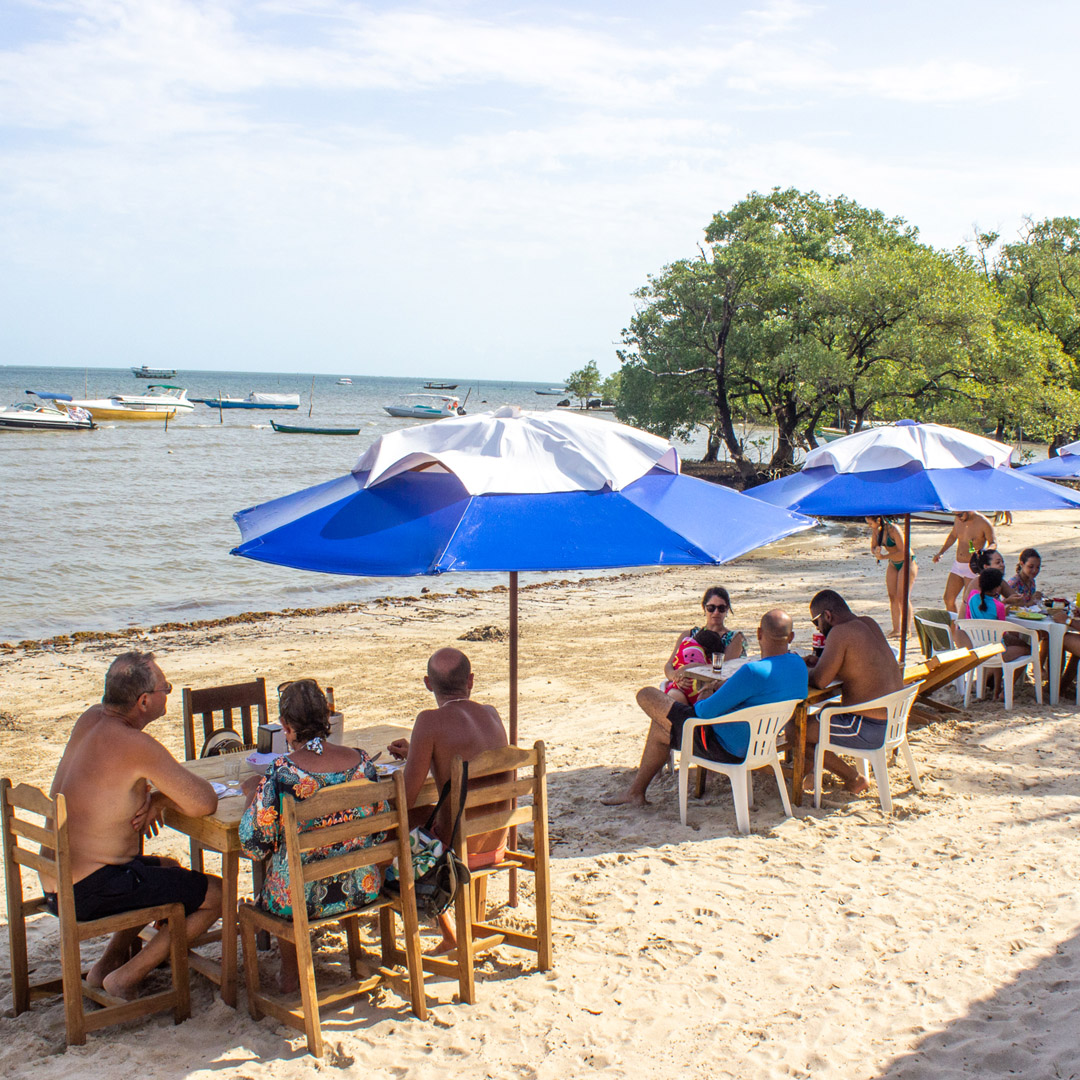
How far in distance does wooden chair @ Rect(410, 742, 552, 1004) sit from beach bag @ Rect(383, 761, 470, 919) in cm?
4

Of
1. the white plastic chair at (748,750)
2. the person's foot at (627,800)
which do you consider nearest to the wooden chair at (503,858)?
the white plastic chair at (748,750)

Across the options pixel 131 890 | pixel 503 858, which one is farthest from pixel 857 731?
pixel 131 890

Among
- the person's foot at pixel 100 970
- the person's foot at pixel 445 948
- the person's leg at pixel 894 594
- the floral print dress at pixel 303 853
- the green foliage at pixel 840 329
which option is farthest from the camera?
the green foliage at pixel 840 329

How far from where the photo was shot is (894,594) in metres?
11.1

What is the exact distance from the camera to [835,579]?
1712cm

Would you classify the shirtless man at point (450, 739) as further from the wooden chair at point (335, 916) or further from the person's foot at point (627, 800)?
the person's foot at point (627, 800)

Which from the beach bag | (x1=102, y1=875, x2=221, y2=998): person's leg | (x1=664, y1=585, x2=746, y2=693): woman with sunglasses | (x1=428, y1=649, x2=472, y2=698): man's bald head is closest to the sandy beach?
(x1=102, y1=875, x2=221, y2=998): person's leg

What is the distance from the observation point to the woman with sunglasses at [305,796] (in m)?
3.62

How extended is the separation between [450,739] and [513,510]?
1007mm

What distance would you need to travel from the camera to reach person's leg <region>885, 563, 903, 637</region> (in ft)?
36.2

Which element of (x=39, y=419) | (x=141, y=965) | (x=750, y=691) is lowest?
(x=141, y=965)

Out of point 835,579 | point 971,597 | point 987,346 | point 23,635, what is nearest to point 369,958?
point 971,597

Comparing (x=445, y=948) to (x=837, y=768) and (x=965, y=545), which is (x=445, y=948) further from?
(x=965, y=545)

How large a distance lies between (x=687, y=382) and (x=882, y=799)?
81.2ft
